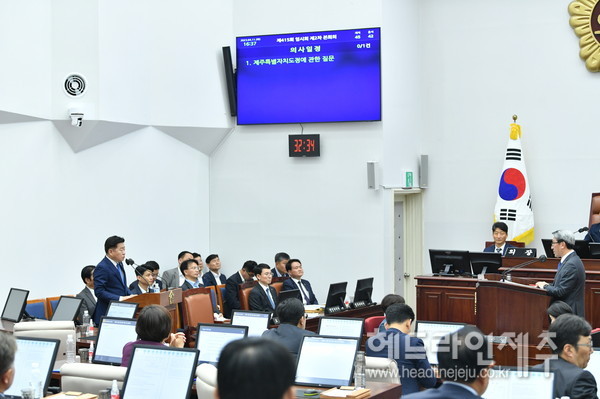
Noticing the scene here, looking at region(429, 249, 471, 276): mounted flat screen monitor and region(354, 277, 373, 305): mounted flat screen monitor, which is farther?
region(354, 277, 373, 305): mounted flat screen monitor

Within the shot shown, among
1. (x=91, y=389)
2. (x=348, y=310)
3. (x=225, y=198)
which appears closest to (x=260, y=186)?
(x=225, y=198)

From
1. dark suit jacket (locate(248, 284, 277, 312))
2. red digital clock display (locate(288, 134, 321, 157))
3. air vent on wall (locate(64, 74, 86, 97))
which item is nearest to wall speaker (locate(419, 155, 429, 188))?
red digital clock display (locate(288, 134, 321, 157))

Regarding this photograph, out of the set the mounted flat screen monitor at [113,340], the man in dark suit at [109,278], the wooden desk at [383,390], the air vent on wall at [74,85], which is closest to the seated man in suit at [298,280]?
the man in dark suit at [109,278]

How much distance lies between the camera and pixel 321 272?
1261 centimetres

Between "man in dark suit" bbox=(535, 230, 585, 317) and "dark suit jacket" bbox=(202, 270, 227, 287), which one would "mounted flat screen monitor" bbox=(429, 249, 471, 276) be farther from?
"dark suit jacket" bbox=(202, 270, 227, 287)

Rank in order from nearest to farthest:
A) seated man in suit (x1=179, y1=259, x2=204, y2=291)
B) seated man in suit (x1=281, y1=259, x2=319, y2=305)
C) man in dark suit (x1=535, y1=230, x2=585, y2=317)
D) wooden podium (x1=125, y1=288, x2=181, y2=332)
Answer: man in dark suit (x1=535, y1=230, x2=585, y2=317), wooden podium (x1=125, y1=288, x2=181, y2=332), seated man in suit (x1=179, y1=259, x2=204, y2=291), seated man in suit (x1=281, y1=259, x2=319, y2=305)

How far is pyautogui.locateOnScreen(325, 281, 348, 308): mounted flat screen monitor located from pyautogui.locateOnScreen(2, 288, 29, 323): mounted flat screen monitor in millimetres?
3396

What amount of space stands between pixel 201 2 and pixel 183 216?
329cm

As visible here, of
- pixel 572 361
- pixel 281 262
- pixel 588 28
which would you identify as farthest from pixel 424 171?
pixel 572 361

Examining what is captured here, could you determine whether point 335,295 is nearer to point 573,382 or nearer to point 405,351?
point 405,351

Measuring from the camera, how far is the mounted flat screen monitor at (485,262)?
8.90 meters

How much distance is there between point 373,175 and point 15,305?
5.49 m

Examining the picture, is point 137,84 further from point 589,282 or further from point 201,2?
point 589,282

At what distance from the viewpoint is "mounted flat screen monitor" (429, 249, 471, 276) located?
9109 millimetres
